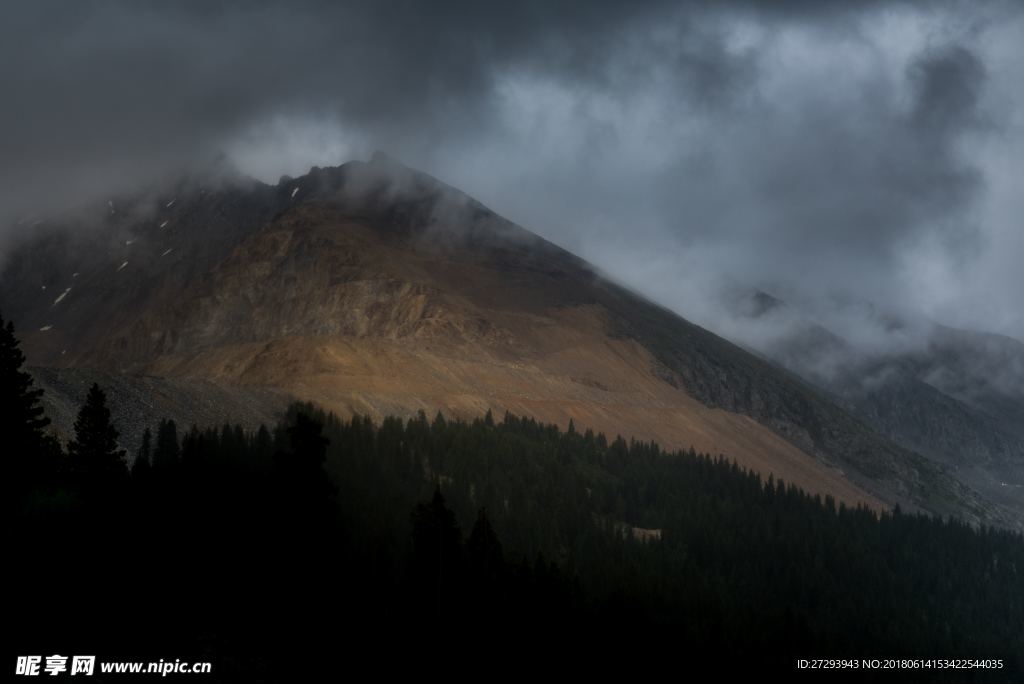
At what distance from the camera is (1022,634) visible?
148 meters

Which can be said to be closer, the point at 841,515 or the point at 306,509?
the point at 306,509

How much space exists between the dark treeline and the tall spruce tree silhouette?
16cm

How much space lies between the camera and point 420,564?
78.1m

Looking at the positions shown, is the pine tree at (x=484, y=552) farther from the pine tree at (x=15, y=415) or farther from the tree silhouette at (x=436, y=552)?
the pine tree at (x=15, y=415)

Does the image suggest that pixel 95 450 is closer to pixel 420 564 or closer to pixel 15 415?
pixel 15 415

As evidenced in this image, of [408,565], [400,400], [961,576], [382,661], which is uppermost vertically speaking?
[400,400]

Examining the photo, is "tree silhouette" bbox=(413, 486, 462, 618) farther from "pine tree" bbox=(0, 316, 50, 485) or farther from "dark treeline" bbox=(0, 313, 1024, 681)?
"pine tree" bbox=(0, 316, 50, 485)

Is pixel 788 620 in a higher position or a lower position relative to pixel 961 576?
lower

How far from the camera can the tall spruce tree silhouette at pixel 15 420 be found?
6788cm

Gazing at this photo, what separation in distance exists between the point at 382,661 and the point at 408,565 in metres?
12.0

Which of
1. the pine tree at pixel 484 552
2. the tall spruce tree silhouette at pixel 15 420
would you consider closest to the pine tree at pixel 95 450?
the tall spruce tree silhouette at pixel 15 420

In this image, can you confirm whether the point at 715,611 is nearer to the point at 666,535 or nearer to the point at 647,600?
the point at 647,600

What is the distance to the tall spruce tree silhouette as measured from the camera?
67875 millimetres

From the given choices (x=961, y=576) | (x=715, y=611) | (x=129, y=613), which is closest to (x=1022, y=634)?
(x=961, y=576)
